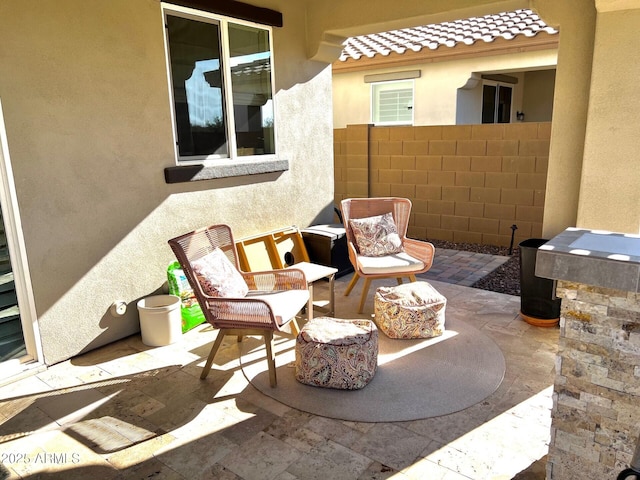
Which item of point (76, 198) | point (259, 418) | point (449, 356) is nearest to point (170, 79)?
point (76, 198)

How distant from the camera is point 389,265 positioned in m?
4.27

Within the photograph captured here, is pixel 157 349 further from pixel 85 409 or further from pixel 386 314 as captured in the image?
pixel 386 314

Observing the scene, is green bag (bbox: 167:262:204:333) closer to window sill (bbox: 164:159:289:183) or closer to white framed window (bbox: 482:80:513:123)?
window sill (bbox: 164:159:289:183)

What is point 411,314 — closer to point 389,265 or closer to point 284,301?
point 389,265

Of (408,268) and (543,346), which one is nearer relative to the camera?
(543,346)

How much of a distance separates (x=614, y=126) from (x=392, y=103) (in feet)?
18.4

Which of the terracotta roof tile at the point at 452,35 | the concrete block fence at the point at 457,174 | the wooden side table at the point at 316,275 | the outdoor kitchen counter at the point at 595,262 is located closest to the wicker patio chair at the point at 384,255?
the wooden side table at the point at 316,275

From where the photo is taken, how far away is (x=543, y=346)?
11.8 ft

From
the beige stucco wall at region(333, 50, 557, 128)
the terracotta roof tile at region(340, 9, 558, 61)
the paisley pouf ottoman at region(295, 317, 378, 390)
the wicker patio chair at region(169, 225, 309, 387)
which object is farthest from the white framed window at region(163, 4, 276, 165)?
the beige stucco wall at region(333, 50, 557, 128)

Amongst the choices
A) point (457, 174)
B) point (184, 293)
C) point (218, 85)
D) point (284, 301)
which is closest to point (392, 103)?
point (457, 174)

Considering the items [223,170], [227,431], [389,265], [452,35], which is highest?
[452,35]

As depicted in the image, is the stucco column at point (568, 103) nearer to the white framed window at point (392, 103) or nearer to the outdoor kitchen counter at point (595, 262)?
the outdoor kitchen counter at point (595, 262)

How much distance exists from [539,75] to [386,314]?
25.2 ft

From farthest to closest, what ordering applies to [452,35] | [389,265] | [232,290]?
[452,35], [389,265], [232,290]
